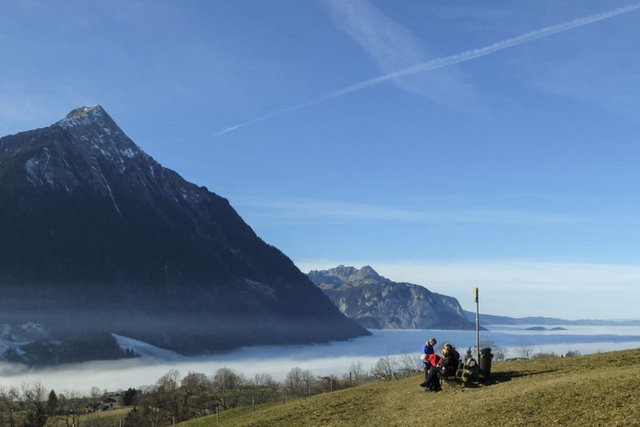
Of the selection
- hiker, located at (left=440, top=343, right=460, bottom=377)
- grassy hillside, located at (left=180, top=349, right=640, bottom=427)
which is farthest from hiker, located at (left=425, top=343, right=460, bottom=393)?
grassy hillside, located at (left=180, top=349, right=640, bottom=427)

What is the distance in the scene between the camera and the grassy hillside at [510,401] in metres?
31.0

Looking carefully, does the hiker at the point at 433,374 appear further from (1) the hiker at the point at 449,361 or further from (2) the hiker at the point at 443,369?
(1) the hiker at the point at 449,361

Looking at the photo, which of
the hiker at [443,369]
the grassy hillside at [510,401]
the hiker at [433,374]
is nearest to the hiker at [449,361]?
the hiker at [443,369]

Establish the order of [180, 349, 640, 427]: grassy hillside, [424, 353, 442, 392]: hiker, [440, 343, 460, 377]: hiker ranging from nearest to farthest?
[180, 349, 640, 427]: grassy hillside → [424, 353, 442, 392]: hiker → [440, 343, 460, 377]: hiker

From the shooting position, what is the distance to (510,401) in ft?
115

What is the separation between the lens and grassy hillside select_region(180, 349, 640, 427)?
1220 inches

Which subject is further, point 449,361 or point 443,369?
point 443,369

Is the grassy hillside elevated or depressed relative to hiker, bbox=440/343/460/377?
depressed

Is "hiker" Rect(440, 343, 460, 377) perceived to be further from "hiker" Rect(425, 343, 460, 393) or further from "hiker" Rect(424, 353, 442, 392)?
"hiker" Rect(424, 353, 442, 392)

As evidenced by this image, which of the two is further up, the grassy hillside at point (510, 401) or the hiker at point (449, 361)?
the hiker at point (449, 361)

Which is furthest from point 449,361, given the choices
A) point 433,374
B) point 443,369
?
point 433,374

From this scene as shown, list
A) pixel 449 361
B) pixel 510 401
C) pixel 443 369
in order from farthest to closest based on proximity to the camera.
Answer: pixel 443 369
pixel 449 361
pixel 510 401

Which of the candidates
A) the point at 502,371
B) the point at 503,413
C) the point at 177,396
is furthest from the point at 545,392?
the point at 177,396

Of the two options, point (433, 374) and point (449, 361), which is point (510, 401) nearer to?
point (449, 361)
